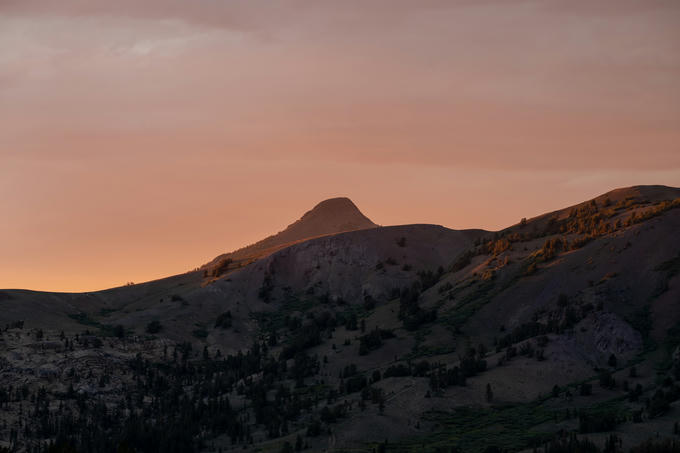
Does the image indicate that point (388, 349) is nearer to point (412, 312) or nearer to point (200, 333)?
point (412, 312)

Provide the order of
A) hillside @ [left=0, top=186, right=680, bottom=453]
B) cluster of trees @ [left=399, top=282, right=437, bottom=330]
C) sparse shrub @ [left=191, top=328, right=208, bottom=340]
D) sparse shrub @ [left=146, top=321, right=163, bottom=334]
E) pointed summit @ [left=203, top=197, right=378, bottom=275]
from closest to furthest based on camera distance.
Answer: hillside @ [left=0, top=186, right=680, bottom=453] → cluster of trees @ [left=399, top=282, right=437, bottom=330] → sparse shrub @ [left=146, top=321, right=163, bottom=334] → sparse shrub @ [left=191, top=328, right=208, bottom=340] → pointed summit @ [left=203, top=197, right=378, bottom=275]

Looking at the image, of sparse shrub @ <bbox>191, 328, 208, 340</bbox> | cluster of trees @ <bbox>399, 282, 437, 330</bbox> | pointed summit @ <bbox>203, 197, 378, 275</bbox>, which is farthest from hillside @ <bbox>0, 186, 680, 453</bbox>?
pointed summit @ <bbox>203, 197, 378, 275</bbox>

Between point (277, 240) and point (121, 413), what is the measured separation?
86780mm

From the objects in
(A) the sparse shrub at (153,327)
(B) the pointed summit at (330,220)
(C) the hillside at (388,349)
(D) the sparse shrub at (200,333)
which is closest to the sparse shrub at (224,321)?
(C) the hillside at (388,349)

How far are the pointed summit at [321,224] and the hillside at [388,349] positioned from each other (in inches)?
1341

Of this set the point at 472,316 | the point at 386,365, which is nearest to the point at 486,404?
the point at 386,365

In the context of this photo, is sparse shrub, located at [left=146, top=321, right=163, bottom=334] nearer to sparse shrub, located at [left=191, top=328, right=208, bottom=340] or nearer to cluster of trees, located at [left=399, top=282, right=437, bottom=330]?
sparse shrub, located at [left=191, top=328, right=208, bottom=340]

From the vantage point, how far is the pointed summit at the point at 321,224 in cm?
15988

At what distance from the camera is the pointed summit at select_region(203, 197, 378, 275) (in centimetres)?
15988

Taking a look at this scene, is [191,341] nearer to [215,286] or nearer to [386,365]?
[215,286]

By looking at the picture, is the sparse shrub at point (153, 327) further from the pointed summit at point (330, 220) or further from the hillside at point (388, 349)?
the pointed summit at point (330, 220)

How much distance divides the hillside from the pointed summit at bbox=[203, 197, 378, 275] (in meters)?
34.1

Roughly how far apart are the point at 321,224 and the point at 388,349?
77.7 m

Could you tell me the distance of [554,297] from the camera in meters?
86.2
